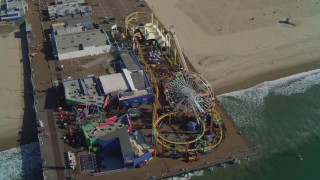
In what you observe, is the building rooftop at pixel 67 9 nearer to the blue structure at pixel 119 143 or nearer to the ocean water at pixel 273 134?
the ocean water at pixel 273 134

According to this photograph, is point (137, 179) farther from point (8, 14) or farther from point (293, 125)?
point (8, 14)

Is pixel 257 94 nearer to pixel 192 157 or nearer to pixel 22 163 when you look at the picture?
pixel 192 157

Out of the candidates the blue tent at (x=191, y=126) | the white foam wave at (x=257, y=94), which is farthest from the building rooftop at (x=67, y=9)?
the blue tent at (x=191, y=126)

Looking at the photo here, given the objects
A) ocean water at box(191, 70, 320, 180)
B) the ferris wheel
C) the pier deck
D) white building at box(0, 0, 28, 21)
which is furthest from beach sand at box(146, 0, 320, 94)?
white building at box(0, 0, 28, 21)

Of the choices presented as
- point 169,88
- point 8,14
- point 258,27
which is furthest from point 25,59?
point 258,27

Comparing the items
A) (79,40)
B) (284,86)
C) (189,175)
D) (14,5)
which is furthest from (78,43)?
(284,86)

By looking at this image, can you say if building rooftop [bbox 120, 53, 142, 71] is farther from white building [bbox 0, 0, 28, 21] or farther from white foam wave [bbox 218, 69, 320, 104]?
white building [bbox 0, 0, 28, 21]
